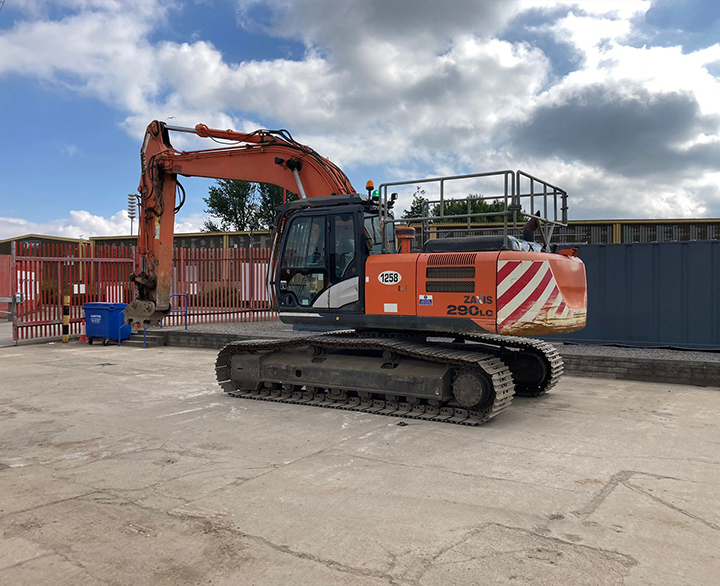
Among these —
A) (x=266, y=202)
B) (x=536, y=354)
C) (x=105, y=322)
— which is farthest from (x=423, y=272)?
(x=266, y=202)

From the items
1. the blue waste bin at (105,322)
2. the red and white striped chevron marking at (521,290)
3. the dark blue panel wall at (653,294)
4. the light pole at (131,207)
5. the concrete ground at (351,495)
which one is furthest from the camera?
the light pole at (131,207)

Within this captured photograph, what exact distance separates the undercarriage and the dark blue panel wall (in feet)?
14.4

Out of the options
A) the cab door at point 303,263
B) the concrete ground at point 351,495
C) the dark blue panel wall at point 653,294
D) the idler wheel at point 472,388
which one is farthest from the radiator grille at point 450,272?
the dark blue panel wall at point 653,294

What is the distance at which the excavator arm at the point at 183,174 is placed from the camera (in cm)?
976

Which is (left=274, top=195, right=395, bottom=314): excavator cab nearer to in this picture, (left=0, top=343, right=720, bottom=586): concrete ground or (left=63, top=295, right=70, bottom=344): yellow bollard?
(left=0, top=343, right=720, bottom=586): concrete ground

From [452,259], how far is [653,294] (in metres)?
6.77

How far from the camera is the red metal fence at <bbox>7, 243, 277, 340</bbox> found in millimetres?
15969

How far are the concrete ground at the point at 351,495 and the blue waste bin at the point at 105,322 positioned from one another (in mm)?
7681

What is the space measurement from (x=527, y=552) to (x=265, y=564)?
63.0 inches

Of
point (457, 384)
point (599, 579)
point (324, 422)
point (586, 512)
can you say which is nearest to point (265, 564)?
point (599, 579)

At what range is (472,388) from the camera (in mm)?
7133

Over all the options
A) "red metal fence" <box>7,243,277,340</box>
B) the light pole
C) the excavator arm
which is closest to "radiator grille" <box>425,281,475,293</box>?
the excavator arm

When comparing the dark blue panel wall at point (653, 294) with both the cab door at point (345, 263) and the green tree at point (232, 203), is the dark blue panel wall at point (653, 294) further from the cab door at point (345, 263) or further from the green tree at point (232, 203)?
the green tree at point (232, 203)

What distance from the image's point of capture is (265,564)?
3561 mm
